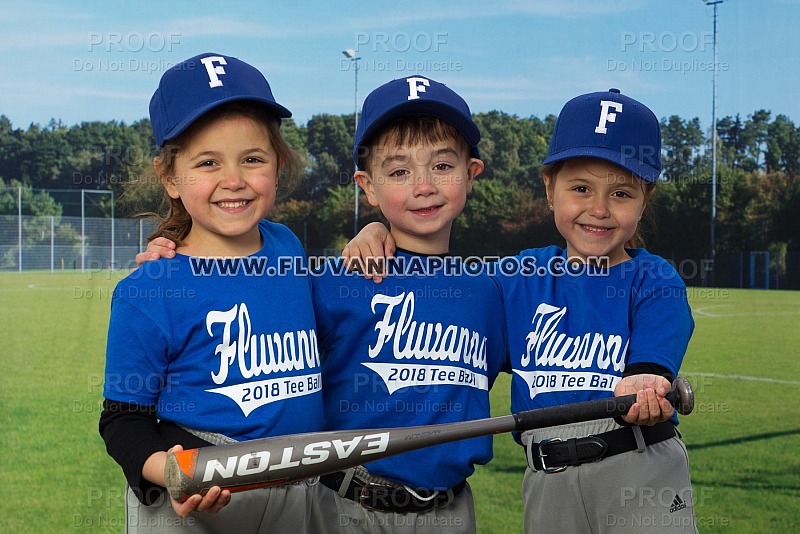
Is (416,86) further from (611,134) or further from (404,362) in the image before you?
(404,362)

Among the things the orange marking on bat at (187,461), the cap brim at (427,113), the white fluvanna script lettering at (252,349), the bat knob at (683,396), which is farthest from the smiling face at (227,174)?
the bat knob at (683,396)

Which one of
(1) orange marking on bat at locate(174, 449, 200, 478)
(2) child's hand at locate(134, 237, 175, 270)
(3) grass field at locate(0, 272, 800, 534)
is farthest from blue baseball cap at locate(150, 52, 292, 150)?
(3) grass field at locate(0, 272, 800, 534)

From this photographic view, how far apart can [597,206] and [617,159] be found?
0.50 feet

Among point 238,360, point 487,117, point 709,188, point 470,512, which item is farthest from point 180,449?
point 709,188

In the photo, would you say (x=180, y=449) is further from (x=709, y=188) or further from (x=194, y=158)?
(x=709, y=188)

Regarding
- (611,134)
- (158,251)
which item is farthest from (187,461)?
(611,134)

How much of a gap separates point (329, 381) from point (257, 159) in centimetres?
66

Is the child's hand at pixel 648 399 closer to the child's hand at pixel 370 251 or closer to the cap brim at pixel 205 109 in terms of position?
the child's hand at pixel 370 251

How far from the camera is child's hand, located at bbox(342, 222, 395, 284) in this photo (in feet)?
8.09

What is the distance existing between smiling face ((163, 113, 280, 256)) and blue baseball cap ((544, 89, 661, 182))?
916 mm

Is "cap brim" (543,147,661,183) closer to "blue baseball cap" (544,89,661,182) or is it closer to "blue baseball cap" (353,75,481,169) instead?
"blue baseball cap" (544,89,661,182)

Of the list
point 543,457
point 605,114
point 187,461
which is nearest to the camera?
point 187,461

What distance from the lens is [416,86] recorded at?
2525 millimetres

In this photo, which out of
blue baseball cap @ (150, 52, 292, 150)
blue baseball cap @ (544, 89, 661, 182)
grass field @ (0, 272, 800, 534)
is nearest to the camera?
blue baseball cap @ (150, 52, 292, 150)
